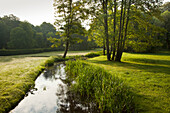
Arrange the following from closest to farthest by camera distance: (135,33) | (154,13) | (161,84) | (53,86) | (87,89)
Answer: (87,89) → (161,84) → (53,86) → (154,13) → (135,33)

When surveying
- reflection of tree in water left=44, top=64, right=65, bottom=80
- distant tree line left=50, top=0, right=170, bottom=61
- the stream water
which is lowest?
the stream water

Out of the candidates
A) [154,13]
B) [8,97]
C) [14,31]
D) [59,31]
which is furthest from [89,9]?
[14,31]

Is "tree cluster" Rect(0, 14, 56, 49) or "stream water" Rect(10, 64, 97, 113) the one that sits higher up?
"tree cluster" Rect(0, 14, 56, 49)

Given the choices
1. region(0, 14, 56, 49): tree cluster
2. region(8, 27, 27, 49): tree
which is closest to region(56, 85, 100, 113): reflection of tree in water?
region(8, 27, 27, 49): tree

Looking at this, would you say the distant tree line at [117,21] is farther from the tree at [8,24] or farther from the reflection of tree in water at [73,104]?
the tree at [8,24]

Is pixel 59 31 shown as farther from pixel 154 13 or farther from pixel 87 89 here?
pixel 87 89

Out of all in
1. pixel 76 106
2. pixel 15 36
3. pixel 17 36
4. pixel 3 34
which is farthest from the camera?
pixel 3 34

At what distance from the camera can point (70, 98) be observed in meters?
6.01

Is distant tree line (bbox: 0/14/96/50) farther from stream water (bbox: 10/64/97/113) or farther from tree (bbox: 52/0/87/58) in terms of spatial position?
stream water (bbox: 10/64/97/113)

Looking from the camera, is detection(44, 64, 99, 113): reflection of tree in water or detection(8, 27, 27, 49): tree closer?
detection(44, 64, 99, 113): reflection of tree in water

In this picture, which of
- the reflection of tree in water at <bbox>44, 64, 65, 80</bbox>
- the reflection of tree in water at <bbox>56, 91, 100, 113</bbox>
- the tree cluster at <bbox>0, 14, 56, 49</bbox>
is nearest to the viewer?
the reflection of tree in water at <bbox>56, 91, 100, 113</bbox>

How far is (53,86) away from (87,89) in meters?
3.11

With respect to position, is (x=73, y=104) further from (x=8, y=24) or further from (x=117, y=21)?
(x=8, y=24)

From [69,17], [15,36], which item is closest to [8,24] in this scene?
[15,36]
